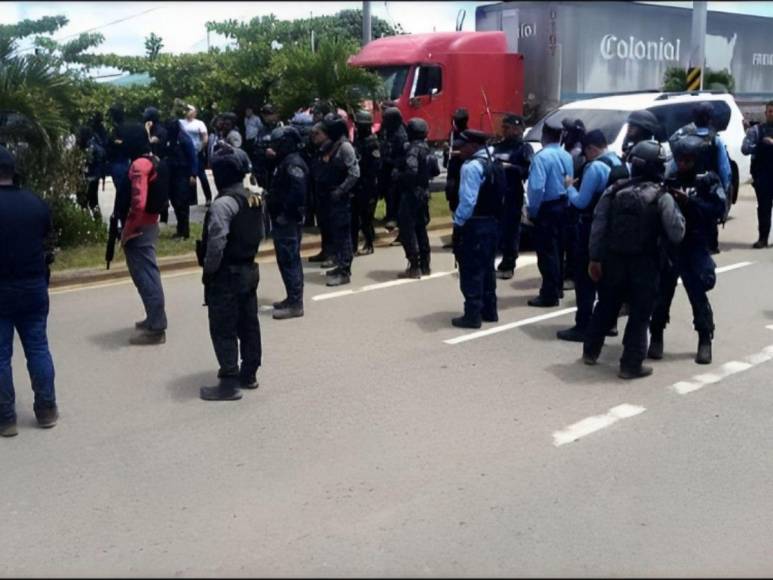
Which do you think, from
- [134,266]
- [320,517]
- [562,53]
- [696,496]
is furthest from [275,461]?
[562,53]

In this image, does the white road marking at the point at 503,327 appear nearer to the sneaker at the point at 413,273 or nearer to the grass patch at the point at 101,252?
the sneaker at the point at 413,273

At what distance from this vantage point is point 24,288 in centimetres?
580

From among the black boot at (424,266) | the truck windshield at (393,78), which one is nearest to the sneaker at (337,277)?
the black boot at (424,266)

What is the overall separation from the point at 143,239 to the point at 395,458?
10.8ft

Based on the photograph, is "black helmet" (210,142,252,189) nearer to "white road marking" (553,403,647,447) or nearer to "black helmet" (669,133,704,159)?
"white road marking" (553,403,647,447)

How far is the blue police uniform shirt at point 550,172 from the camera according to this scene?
340 inches

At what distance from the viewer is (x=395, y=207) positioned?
1244cm

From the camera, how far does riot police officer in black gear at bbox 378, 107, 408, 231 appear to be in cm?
1097

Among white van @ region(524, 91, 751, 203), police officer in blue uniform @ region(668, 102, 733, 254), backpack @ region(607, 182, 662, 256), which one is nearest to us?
backpack @ region(607, 182, 662, 256)

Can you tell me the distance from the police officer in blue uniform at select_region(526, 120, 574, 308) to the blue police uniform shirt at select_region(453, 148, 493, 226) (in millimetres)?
828

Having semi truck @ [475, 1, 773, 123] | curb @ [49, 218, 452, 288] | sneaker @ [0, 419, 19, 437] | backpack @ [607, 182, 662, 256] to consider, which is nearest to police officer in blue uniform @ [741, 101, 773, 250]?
curb @ [49, 218, 452, 288]

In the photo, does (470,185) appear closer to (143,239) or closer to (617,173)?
(617,173)

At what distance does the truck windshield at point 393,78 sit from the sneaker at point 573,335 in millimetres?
11057

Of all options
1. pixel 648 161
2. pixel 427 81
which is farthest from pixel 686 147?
pixel 427 81
